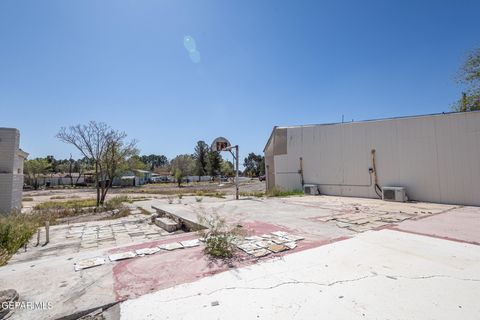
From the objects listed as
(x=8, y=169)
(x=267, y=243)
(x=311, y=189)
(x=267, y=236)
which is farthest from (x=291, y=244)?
(x=8, y=169)

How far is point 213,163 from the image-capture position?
50406 millimetres

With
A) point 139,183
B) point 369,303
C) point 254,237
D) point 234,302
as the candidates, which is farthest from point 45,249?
point 139,183

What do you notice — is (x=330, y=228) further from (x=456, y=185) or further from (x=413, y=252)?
(x=456, y=185)

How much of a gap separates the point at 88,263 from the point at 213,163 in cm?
4717

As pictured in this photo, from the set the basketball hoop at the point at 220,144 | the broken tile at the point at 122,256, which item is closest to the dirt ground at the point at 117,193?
the basketball hoop at the point at 220,144

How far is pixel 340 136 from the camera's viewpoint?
11.8 m

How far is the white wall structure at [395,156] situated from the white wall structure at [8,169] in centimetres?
1275

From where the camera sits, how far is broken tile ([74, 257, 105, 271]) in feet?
10.6


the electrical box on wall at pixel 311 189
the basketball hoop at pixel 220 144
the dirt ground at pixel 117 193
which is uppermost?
the basketball hoop at pixel 220 144

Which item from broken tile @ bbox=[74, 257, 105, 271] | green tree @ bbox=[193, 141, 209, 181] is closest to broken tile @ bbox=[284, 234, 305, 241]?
broken tile @ bbox=[74, 257, 105, 271]

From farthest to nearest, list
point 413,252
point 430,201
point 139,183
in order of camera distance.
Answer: point 139,183 → point 430,201 → point 413,252

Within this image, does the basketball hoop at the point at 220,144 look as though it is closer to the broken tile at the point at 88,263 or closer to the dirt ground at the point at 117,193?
the dirt ground at the point at 117,193

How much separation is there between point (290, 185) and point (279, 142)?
281 centimetres

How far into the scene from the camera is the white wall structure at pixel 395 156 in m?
8.34
